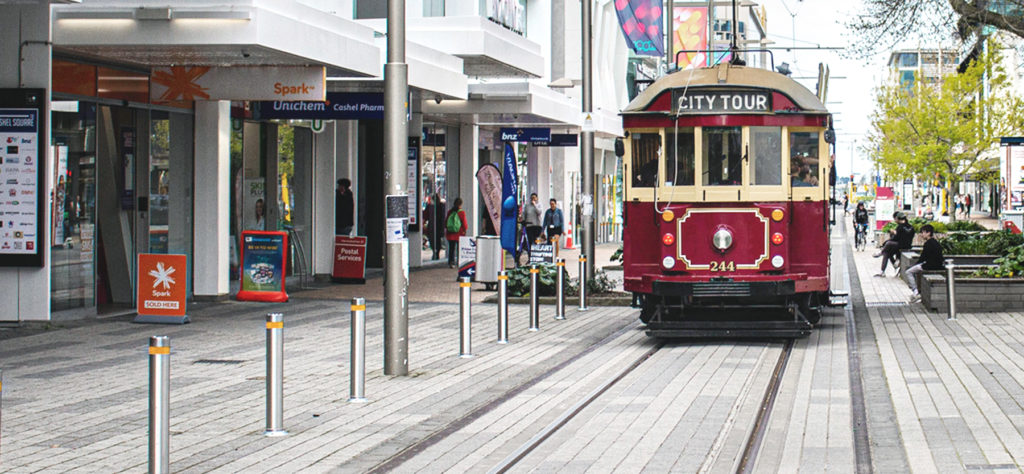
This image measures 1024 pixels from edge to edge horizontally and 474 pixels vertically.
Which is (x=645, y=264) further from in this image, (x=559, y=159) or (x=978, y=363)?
(x=559, y=159)

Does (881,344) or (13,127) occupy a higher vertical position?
(13,127)

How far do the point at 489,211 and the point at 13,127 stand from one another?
12.0 meters

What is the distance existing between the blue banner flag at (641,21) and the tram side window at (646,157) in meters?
11.3

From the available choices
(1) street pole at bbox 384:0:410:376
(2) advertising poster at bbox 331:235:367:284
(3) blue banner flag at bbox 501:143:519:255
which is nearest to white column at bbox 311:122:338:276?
(2) advertising poster at bbox 331:235:367:284

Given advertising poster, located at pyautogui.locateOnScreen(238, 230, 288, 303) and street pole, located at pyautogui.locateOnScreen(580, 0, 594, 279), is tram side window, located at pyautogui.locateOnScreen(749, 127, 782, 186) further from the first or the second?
advertising poster, located at pyautogui.locateOnScreen(238, 230, 288, 303)

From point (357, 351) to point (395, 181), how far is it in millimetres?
1943

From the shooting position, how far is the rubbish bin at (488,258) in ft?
76.0

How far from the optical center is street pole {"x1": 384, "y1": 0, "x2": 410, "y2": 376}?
12.1 meters

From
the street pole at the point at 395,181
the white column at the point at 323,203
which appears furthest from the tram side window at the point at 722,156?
the white column at the point at 323,203

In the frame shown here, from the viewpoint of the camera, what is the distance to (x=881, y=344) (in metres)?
15.3

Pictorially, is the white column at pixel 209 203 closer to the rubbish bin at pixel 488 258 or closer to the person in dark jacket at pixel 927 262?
the rubbish bin at pixel 488 258

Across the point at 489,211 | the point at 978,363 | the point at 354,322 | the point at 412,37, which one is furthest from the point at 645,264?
the point at 412,37

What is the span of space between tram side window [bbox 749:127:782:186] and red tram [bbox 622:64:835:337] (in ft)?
0.04

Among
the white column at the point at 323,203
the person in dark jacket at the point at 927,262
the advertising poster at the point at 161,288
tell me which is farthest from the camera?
the white column at the point at 323,203
